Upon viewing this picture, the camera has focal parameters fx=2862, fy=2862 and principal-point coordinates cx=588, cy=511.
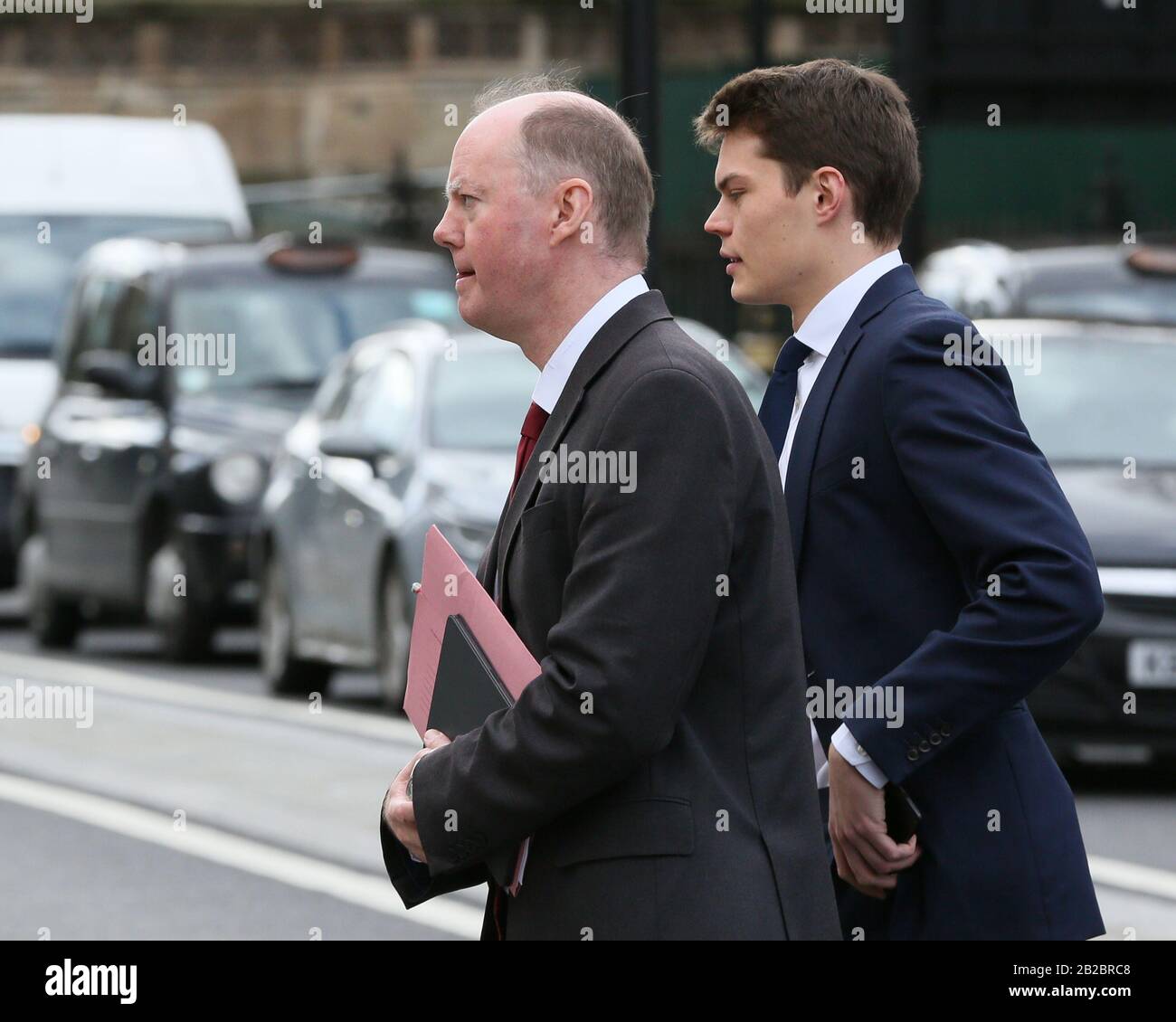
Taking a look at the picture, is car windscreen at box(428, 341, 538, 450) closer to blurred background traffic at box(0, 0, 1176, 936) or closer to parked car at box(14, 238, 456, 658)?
blurred background traffic at box(0, 0, 1176, 936)

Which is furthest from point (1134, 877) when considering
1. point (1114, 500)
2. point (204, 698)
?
point (204, 698)

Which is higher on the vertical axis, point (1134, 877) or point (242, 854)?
point (1134, 877)

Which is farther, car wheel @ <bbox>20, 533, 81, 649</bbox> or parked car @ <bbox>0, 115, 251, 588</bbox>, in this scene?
parked car @ <bbox>0, 115, 251, 588</bbox>

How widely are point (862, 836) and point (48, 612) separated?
12696mm

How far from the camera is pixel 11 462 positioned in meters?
17.6

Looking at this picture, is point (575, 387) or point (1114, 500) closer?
point (575, 387)

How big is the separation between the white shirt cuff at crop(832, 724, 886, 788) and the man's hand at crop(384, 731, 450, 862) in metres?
0.60

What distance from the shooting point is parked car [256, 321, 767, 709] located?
11453 millimetres

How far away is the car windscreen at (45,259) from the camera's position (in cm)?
1820

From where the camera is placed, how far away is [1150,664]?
380 inches

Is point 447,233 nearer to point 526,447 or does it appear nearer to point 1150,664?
point 526,447

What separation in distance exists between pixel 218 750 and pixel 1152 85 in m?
21.1

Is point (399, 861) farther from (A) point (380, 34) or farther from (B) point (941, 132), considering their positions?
(A) point (380, 34)

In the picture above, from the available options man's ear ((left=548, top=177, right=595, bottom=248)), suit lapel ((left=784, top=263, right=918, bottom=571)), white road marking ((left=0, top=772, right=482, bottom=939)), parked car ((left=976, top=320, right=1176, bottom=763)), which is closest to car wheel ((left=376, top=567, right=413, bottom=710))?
white road marking ((left=0, top=772, right=482, bottom=939))
